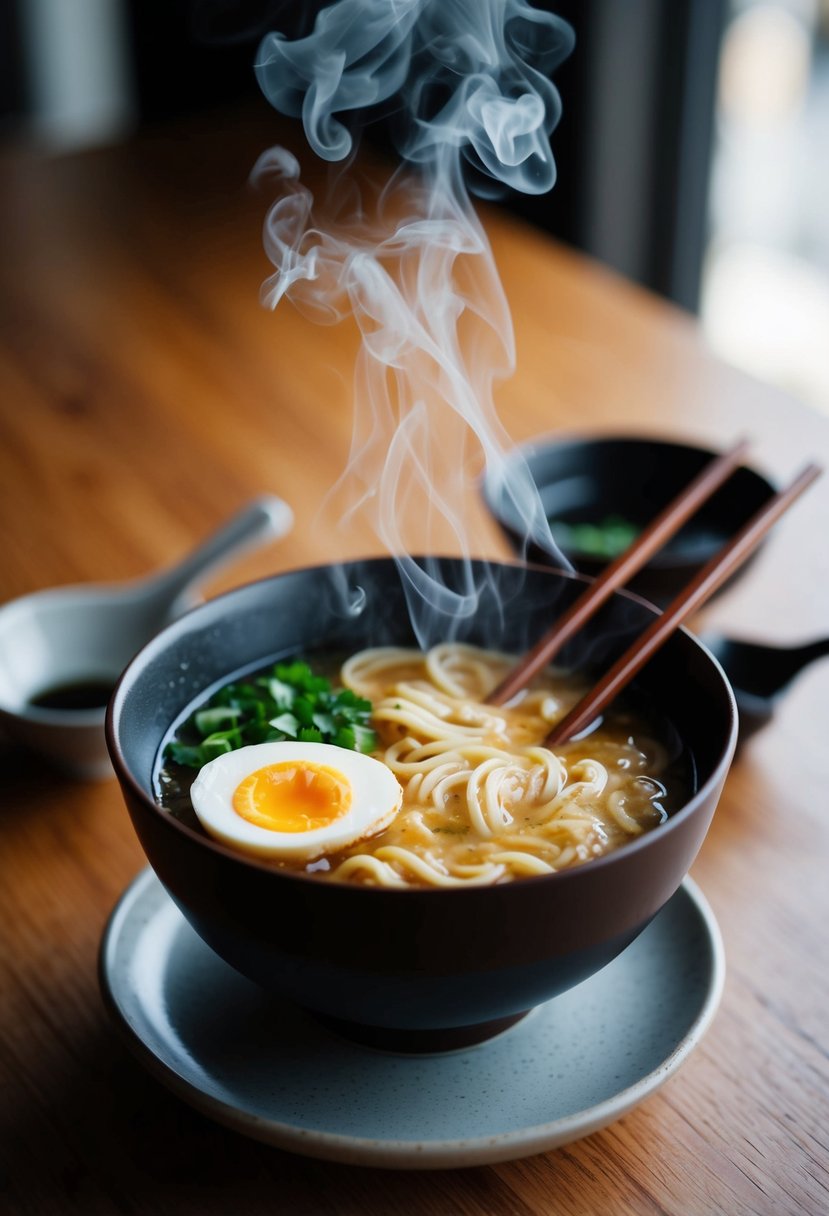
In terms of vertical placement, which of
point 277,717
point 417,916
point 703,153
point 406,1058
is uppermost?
point 417,916

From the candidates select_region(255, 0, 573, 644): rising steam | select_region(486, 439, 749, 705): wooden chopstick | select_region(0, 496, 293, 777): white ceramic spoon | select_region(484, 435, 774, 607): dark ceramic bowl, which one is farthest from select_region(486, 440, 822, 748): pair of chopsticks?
select_region(0, 496, 293, 777): white ceramic spoon

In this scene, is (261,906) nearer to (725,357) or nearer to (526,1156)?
(526,1156)

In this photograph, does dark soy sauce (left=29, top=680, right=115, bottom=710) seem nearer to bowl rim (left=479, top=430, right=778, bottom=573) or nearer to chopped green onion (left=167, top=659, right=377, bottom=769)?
chopped green onion (left=167, top=659, right=377, bottom=769)

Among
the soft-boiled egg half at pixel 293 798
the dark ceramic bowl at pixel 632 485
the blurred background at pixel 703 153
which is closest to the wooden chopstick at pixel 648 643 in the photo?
the soft-boiled egg half at pixel 293 798

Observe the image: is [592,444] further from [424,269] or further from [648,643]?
[648,643]

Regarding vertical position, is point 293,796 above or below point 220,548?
above

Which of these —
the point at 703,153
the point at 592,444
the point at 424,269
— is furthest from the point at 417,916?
the point at 703,153

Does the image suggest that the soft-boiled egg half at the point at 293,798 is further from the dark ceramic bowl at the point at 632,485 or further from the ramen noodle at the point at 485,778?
the dark ceramic bowl at the point at 632,485
